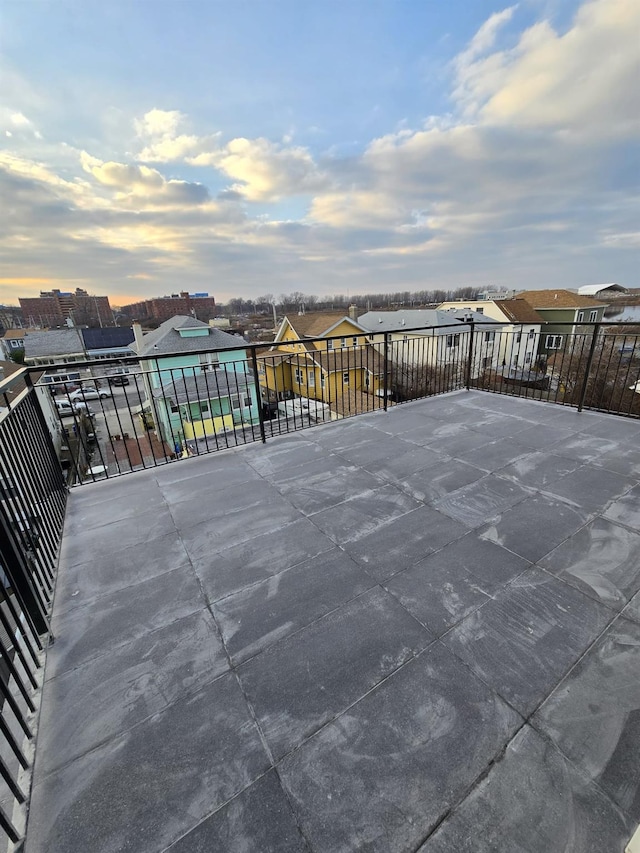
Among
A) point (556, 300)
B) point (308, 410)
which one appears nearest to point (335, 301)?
point (556, 300)

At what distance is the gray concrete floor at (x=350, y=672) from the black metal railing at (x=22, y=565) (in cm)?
7

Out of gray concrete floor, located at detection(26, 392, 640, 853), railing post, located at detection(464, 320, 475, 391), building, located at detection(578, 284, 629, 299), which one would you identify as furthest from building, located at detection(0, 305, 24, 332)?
building, located at detection(578, 284, 629, 299)

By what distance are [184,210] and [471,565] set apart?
1835cm

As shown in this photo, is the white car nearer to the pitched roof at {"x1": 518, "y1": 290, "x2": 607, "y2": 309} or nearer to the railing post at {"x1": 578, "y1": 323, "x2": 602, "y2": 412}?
the railing post at {"x1": 578, "y1": 323, "x2": 602, "y2": 412}

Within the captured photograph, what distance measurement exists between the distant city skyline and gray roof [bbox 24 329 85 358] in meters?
15.7

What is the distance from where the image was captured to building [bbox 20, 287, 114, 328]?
4506cm

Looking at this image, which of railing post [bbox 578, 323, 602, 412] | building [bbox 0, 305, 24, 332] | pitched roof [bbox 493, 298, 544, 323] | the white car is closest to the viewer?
the white car

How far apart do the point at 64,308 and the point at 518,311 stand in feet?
184

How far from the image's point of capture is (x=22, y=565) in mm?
1484

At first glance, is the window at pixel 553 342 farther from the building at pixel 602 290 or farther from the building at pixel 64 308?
the building at pixel 64 308

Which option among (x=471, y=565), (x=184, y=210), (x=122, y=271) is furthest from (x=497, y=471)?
(x=122, y=271)

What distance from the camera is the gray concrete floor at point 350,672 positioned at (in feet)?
3.03

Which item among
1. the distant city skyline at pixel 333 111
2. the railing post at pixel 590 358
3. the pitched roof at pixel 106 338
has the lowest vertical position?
the pitched roof at pixel 106 338

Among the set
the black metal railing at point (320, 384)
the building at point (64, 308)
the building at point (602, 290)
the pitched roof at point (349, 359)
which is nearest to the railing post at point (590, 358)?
the black metal railing at point (320, 384)
